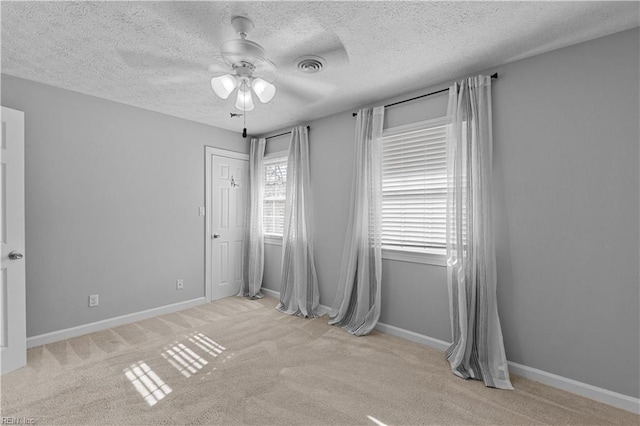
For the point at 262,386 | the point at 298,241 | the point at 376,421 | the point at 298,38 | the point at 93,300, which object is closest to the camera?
the point at 376,421

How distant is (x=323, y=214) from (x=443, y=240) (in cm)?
155

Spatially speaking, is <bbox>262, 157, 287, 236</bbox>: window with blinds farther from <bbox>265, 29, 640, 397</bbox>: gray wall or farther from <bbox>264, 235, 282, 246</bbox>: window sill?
<bbox>265, 29, 640, 397</bbox>: gray wall

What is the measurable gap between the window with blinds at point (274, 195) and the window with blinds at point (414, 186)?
1707mm

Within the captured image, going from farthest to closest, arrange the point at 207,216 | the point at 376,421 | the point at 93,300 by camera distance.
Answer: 1. the point at 207,216
2. the point at 93,300
3. the point at 376,421

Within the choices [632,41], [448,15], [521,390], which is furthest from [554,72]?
[521,390]

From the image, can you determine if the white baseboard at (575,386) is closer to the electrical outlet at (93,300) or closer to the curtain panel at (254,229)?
the curtain panel at (254,229)

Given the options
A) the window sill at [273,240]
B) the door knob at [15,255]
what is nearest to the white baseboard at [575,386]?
the window sill at [273,240]

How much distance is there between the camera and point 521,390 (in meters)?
2.27

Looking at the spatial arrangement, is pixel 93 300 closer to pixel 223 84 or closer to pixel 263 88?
pixel 223 84

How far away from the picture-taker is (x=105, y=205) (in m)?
3.43

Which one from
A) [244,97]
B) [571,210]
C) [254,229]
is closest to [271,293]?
[254,229]

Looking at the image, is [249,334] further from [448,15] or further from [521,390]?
[448,15]

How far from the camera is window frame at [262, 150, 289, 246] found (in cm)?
449

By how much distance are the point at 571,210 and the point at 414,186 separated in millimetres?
1261
